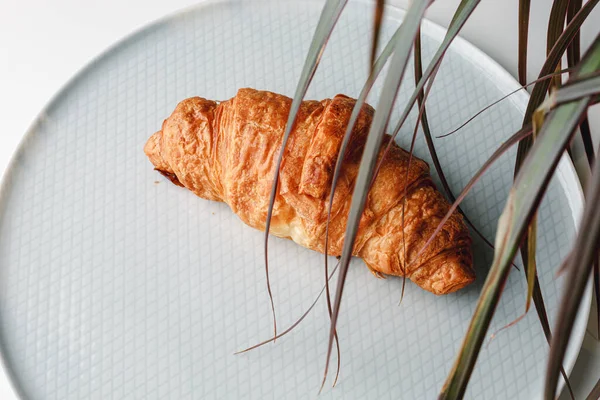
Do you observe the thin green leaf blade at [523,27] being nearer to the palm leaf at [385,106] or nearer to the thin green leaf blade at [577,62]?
the thin green leaf blade at [577,62]

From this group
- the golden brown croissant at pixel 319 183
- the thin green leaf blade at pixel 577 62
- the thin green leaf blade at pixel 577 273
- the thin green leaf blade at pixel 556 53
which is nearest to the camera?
the thin green leaf blade at pixel 577 273

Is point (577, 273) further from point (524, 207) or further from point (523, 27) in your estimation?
point (523, 27)

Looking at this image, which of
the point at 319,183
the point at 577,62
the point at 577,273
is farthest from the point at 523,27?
the point at 577,273

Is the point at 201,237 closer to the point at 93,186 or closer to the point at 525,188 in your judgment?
the point at 93,186

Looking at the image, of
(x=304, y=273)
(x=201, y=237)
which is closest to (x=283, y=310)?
(x=304, y=273)

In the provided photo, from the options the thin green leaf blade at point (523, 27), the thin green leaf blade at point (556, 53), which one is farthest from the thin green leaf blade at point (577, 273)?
the thin green leaf blade at point (523, 27)

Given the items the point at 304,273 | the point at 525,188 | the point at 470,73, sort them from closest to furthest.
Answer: the point at 525,188, the point at 304,273, the point at 470,73
